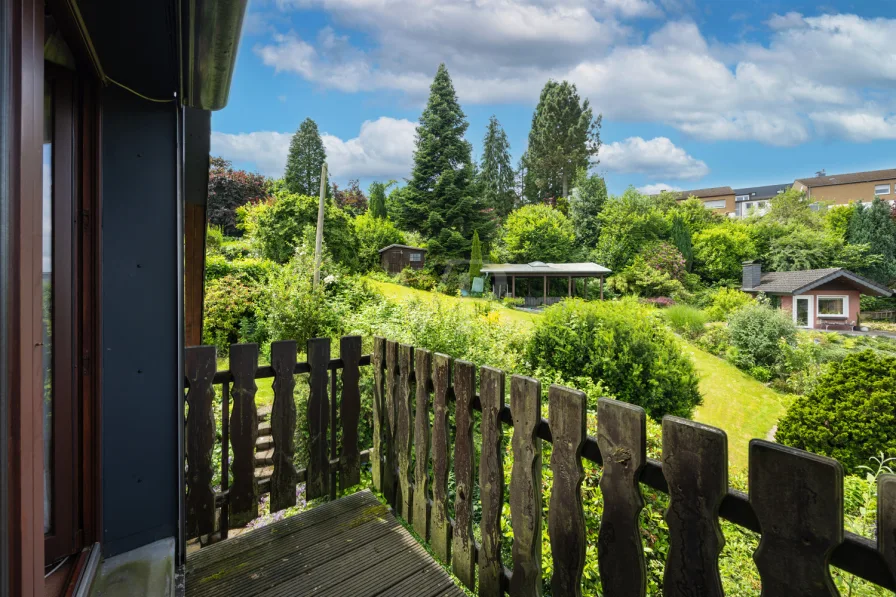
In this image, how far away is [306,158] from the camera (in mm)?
28422

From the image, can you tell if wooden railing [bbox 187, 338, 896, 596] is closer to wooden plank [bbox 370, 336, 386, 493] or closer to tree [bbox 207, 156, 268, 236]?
wooden plank [bbox 370, 336, 386, 493]

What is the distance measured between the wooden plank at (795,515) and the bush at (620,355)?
5.23m

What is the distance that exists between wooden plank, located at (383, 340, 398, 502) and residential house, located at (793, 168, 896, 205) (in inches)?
1965

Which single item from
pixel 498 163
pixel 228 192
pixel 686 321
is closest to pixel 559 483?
pixel 686 321

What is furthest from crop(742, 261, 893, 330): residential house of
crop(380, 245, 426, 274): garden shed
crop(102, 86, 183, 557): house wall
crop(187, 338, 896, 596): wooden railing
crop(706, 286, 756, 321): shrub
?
crop(102, 86, 183, 557): house wall

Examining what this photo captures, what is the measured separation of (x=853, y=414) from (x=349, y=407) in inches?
208

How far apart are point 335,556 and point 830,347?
50.0 feet

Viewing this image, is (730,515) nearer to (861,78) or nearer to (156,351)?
(156,351)

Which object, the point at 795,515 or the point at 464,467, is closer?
the point at 795,515

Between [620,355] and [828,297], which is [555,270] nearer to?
[828,297]

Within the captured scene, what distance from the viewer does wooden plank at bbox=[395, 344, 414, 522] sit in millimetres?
1863

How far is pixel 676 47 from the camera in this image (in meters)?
46.6

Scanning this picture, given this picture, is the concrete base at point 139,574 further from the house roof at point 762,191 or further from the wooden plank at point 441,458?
the house roof at point 762,191

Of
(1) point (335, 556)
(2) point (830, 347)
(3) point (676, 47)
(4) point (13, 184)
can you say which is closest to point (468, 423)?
(1) point (335, 556)
